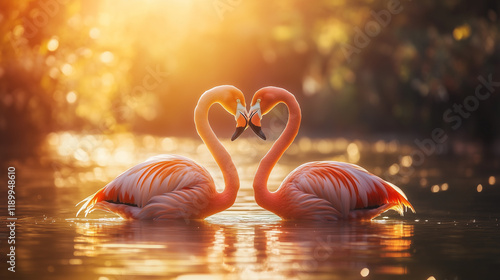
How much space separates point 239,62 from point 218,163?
81.7ft

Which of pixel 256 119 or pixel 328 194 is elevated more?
pixel 256 119

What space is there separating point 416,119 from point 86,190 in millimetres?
11996

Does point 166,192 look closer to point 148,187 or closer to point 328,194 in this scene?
point 148,187

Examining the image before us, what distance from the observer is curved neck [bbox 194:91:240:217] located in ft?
29.7

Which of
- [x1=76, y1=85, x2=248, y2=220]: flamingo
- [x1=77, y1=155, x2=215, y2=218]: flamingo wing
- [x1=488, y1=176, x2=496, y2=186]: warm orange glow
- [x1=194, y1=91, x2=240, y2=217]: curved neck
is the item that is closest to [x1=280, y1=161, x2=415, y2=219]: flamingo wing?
[x1=194, y1=91, x2=240, y2=217]: curved neck

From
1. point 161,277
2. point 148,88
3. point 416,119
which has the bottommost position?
point 161,277

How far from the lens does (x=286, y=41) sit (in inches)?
1187

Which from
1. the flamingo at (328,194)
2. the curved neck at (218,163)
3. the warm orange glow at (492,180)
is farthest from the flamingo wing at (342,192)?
the warm orange glow at (492,180)

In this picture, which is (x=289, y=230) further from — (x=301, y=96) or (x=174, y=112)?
(x=174, y=112)

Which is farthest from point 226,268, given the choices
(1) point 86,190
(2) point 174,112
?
(2) point 174,112

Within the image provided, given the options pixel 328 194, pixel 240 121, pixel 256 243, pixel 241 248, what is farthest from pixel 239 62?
pixel 241 248

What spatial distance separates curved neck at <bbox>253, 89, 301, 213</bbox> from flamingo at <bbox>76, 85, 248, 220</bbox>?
25cm

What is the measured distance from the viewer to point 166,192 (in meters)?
8.86

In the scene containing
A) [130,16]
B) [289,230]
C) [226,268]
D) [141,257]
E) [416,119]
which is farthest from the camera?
[130,16]
